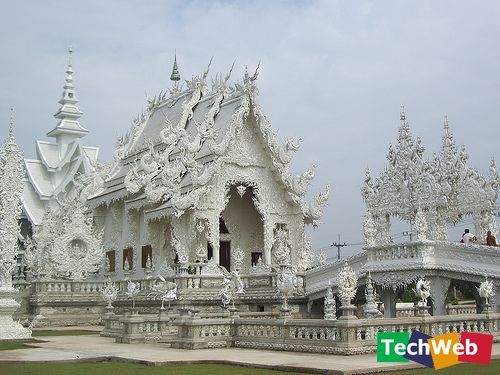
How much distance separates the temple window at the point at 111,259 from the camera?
28.7m

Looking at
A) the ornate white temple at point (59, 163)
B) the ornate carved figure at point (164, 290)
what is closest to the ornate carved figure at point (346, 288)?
the ornate carved figure at point (164, 290)

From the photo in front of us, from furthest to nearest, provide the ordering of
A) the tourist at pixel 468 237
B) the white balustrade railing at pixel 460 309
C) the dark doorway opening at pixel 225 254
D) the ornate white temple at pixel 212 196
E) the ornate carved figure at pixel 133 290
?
the dark doorway opening at pixel 225 254 < the ornate white temple at pixel 212 196 < the white balustrade railing at pixel 460 309 < the ornate carved figure at pixel 133 290 < the tourist at pixel 468 237

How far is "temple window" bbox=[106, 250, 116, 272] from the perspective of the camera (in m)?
28.7

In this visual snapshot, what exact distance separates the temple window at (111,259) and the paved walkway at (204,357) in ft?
42.5

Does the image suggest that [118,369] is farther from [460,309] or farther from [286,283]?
[460,309]

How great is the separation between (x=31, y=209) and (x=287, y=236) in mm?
14274

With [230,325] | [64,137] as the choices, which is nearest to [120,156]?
[64,137]

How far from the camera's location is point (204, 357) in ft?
40.2

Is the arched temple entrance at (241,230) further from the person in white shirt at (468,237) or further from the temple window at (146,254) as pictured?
the person in white shirt at (468,237)

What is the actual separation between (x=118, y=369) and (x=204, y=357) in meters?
1.90

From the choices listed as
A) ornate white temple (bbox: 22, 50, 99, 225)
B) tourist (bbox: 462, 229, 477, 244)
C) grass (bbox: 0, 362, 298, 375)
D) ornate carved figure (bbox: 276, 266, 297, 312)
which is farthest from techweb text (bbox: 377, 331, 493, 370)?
ornate white temple (bbox: 22, 50, 99, 225)

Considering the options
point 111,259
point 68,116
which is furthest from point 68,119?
point 111,259

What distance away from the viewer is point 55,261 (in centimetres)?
2642

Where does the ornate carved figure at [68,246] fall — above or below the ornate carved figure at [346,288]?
above
